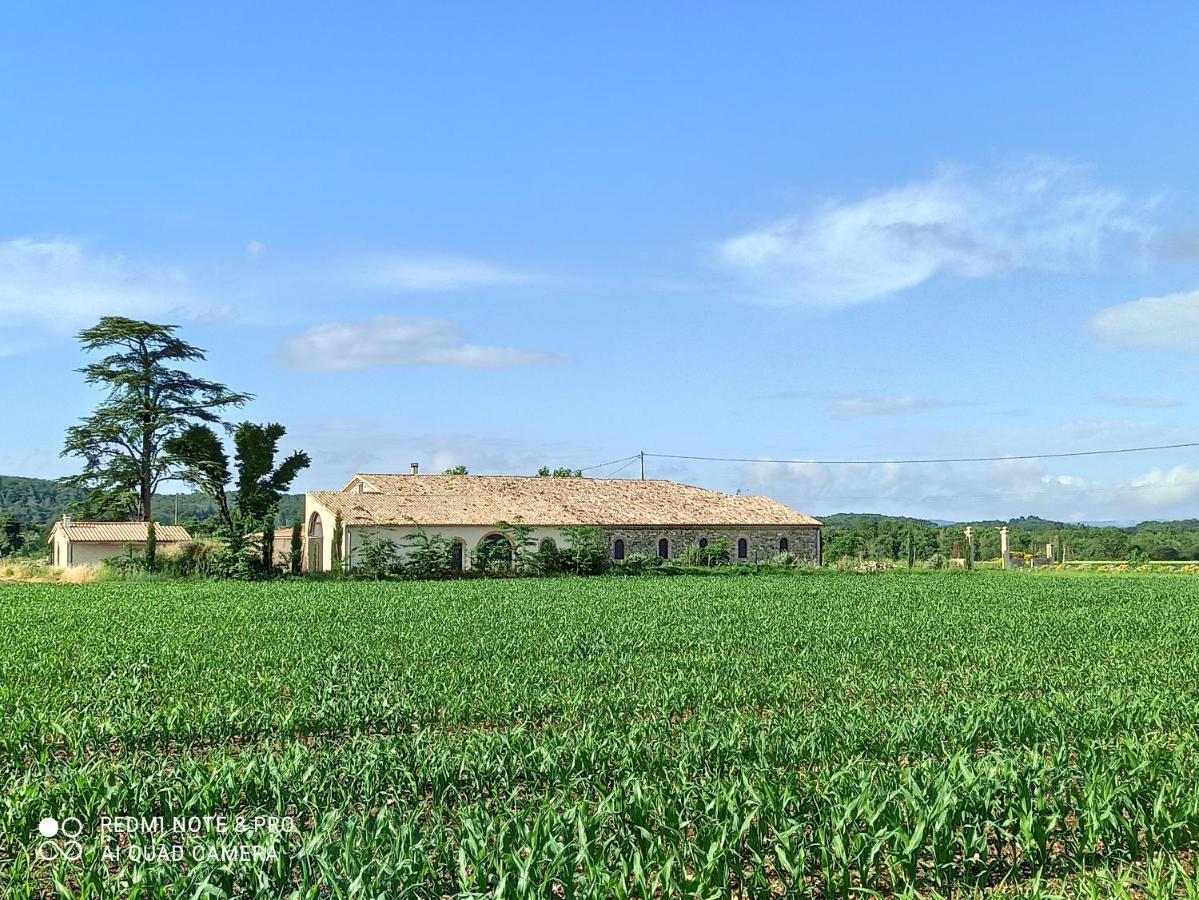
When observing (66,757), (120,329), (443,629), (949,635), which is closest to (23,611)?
(443,629)

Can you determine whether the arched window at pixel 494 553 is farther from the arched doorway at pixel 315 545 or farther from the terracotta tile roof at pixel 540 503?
the arched doorway at pixel 315 545

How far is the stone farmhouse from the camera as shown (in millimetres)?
49156

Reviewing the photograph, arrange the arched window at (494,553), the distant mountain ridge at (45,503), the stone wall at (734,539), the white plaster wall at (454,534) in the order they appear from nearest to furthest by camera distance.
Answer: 1. the white plaster wall at (454,534)
2. the arched window at (494,553)
3. the stone wall at (734,539)
4. the distant mountain ridge at (45,503)

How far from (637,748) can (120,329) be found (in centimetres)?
5452

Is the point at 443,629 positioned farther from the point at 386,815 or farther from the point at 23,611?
the point at 386,815

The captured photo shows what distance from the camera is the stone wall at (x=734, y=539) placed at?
53.5 metres

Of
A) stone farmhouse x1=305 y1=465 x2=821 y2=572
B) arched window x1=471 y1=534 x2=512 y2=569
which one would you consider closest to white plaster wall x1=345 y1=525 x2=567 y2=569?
stone farmhouse x1=305 y1=465 x2=821 y2=572

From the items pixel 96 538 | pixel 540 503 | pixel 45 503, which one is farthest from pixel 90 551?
pixel 45 503

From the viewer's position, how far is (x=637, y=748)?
897 cm

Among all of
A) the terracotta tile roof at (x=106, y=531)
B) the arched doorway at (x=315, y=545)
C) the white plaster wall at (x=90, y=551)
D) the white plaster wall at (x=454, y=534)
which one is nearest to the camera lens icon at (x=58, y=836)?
the white plaster wall at (x=454, y=534)

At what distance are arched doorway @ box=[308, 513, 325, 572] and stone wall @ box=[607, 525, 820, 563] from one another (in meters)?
14.5

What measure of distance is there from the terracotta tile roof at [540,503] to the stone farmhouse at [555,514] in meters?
0.06

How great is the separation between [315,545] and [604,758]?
45.2 metres

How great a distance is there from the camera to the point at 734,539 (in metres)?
56.2
